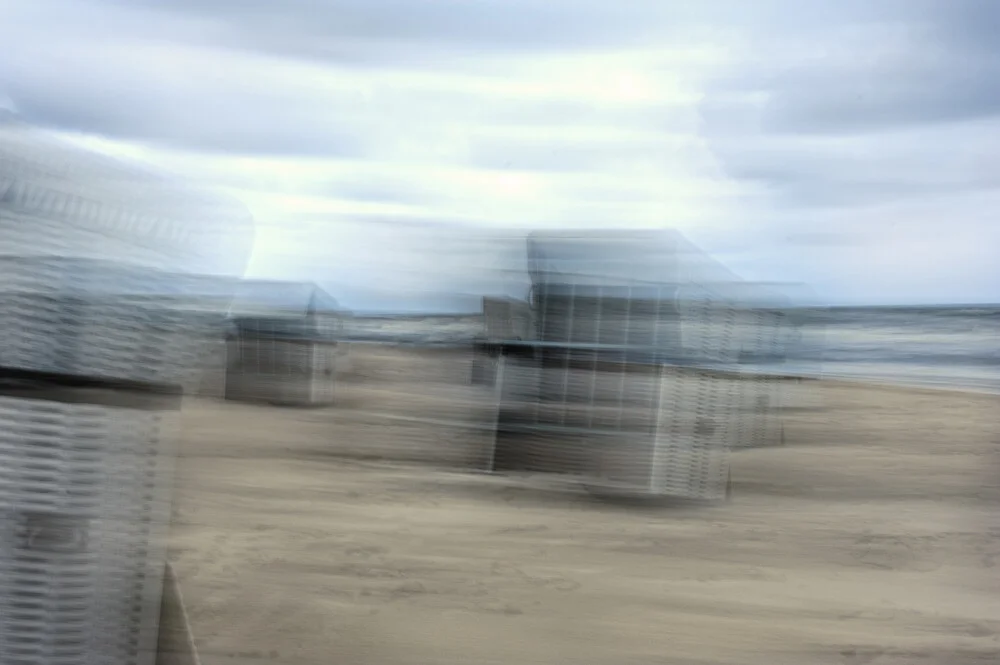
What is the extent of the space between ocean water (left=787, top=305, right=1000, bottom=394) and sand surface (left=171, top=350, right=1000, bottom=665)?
56 mm

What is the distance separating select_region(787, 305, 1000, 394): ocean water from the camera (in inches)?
58.6

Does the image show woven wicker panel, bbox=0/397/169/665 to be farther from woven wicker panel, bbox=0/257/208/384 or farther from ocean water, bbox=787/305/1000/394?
ocean water, bbox=787/305/1000/394

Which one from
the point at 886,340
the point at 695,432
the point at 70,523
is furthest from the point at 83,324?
the point at 886,340

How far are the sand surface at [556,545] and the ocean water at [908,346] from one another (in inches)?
2.2

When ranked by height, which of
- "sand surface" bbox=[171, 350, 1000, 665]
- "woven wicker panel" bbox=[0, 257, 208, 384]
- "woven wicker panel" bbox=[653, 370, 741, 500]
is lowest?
"sand surface" bbox=[171, 350, 1000, 665]

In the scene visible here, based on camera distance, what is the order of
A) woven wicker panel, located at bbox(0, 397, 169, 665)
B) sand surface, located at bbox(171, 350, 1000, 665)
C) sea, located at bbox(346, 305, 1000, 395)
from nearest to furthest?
woven wicker panel, located at bbox(0, 397, 169, 665) → sand surface, located at bbox(171, 350, 1000, 665) → sea, located at bbox(346, 305, 1000, 395)

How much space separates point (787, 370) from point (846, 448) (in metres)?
0.43

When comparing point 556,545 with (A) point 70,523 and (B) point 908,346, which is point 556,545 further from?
(A) point 70,523

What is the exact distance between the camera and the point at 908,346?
169cm

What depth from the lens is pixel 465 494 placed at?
184cm

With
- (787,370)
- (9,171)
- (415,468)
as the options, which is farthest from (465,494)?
(9,171)

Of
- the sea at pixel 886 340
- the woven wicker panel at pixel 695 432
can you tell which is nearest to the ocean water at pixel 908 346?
the sea at pixel 886 340

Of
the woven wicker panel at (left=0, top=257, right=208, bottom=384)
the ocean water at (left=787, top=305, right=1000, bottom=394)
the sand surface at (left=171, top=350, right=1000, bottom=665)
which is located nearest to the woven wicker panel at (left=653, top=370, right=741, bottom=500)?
the sand surface at (left=171, top=350, right=1000, bottom=665)

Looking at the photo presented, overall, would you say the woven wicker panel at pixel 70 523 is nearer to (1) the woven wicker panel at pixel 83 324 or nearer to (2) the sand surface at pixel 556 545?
(1) the woven wicker panel at pixel 83 324
